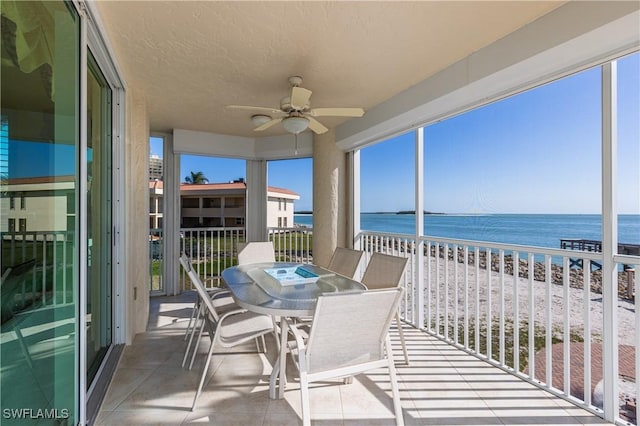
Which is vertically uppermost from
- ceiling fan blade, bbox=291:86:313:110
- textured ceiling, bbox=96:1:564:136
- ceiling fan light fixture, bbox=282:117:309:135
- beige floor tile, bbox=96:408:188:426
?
textured ceiling, bbox=96:1:564:136

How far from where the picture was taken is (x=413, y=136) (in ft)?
11.7

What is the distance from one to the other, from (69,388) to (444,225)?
10.1 feet

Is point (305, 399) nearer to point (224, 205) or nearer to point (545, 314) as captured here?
point (545, 314)

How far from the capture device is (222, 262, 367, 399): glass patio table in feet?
5.91

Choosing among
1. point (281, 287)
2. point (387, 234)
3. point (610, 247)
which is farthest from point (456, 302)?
point (281, 287)

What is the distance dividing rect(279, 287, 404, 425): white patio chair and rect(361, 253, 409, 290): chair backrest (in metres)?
0.92

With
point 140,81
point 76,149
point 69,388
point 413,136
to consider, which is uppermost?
point 140,81

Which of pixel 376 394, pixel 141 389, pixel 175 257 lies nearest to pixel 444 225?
pixel 376 394

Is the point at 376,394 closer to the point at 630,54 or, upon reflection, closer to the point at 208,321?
the point at 208,321

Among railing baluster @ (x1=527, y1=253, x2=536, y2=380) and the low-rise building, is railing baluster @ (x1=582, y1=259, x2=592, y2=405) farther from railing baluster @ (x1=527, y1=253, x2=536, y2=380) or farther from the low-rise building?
the low-rise building

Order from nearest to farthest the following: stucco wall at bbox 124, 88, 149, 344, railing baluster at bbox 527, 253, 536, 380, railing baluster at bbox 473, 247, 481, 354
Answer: railing baluster at bbox 527, 253, 536, 380
railing baluster at bbox 473, 247, 481, 354
stucco wall at bbox 124, 88, 149, 344

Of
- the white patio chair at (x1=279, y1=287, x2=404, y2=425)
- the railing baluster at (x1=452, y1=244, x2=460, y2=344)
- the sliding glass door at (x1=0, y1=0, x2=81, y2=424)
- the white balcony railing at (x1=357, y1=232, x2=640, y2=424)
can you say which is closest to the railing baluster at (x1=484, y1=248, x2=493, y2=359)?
the white balcony railing at (x1=357, y1=232, x2=640, y2=424)

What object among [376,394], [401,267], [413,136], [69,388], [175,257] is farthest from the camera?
[175,257]

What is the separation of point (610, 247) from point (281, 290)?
198 cm
